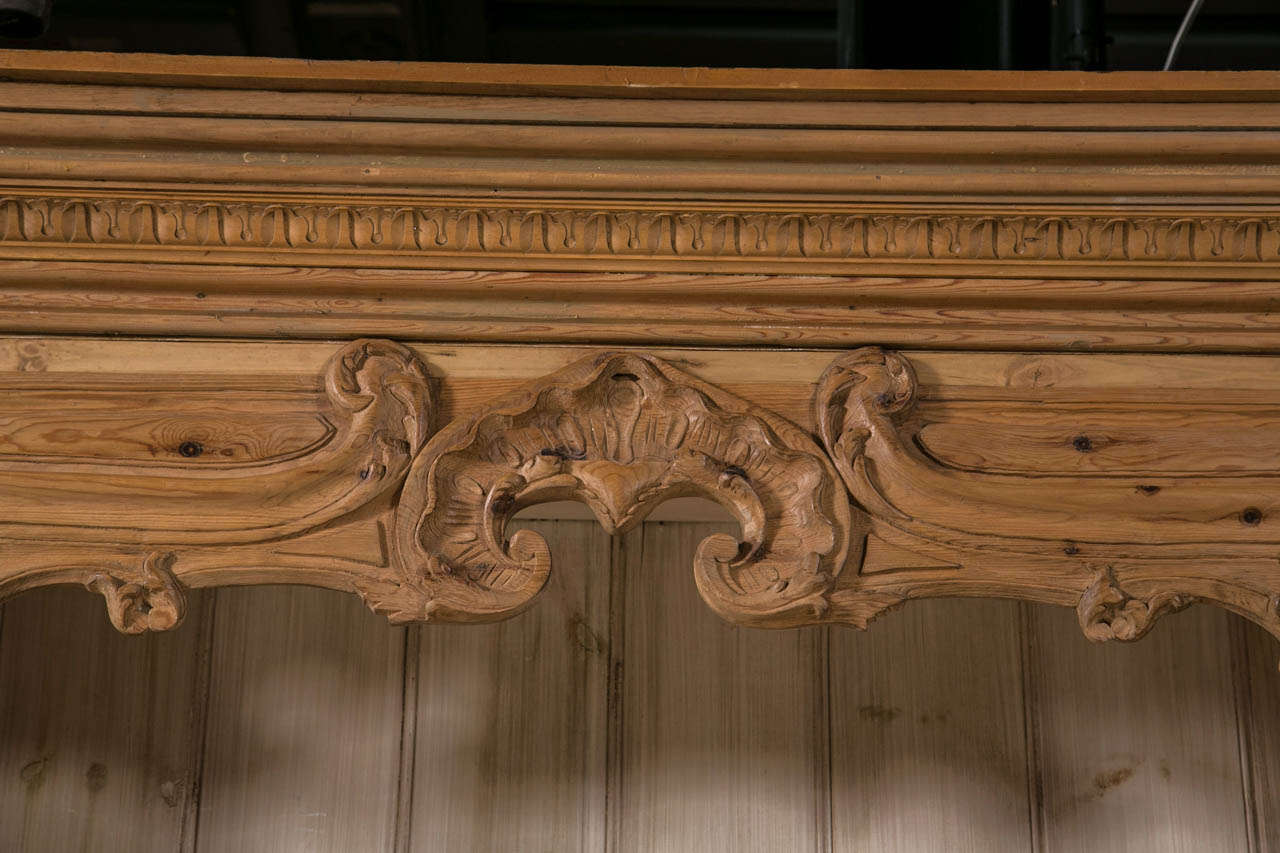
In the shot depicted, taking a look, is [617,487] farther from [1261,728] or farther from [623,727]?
[1261,728]

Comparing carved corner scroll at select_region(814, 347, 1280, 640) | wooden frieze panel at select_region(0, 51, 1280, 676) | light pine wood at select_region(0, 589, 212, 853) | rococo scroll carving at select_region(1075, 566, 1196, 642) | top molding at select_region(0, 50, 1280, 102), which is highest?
top molding at select_region(0, 50, 1280, 102)

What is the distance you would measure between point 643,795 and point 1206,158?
27.4 inches

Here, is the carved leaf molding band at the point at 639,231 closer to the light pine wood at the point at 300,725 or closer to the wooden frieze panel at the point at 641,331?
the wooden frieze panel at the point at 641,331

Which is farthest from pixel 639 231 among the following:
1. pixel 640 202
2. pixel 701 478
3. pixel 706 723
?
pixel 706 723

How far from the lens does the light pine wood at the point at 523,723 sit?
111cm

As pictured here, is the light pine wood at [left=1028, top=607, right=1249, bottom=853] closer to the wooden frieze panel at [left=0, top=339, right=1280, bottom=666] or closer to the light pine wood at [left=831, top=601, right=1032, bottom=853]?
the light pine wood at [left=831, top=601, right=1032, bottom=853]

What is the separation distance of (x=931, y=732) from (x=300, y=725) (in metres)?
0.56

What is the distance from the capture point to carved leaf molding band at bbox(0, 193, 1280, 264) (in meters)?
0.74

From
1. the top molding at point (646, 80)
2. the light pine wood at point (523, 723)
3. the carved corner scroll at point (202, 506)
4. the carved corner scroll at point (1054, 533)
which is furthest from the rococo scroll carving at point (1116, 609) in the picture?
the light pine wood at point (523, 723)

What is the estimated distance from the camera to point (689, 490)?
75 cm

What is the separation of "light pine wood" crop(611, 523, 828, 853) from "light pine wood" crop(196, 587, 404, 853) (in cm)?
21

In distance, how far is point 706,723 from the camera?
3.69ft

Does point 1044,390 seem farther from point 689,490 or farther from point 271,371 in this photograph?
point 271,371

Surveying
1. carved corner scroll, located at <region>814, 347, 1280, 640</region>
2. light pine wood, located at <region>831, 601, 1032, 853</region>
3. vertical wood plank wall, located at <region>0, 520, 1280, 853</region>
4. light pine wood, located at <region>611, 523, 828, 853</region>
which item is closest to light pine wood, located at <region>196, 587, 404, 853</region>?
vertical wood plank wall, located at <region>0, 520, 1280, 853</region>
